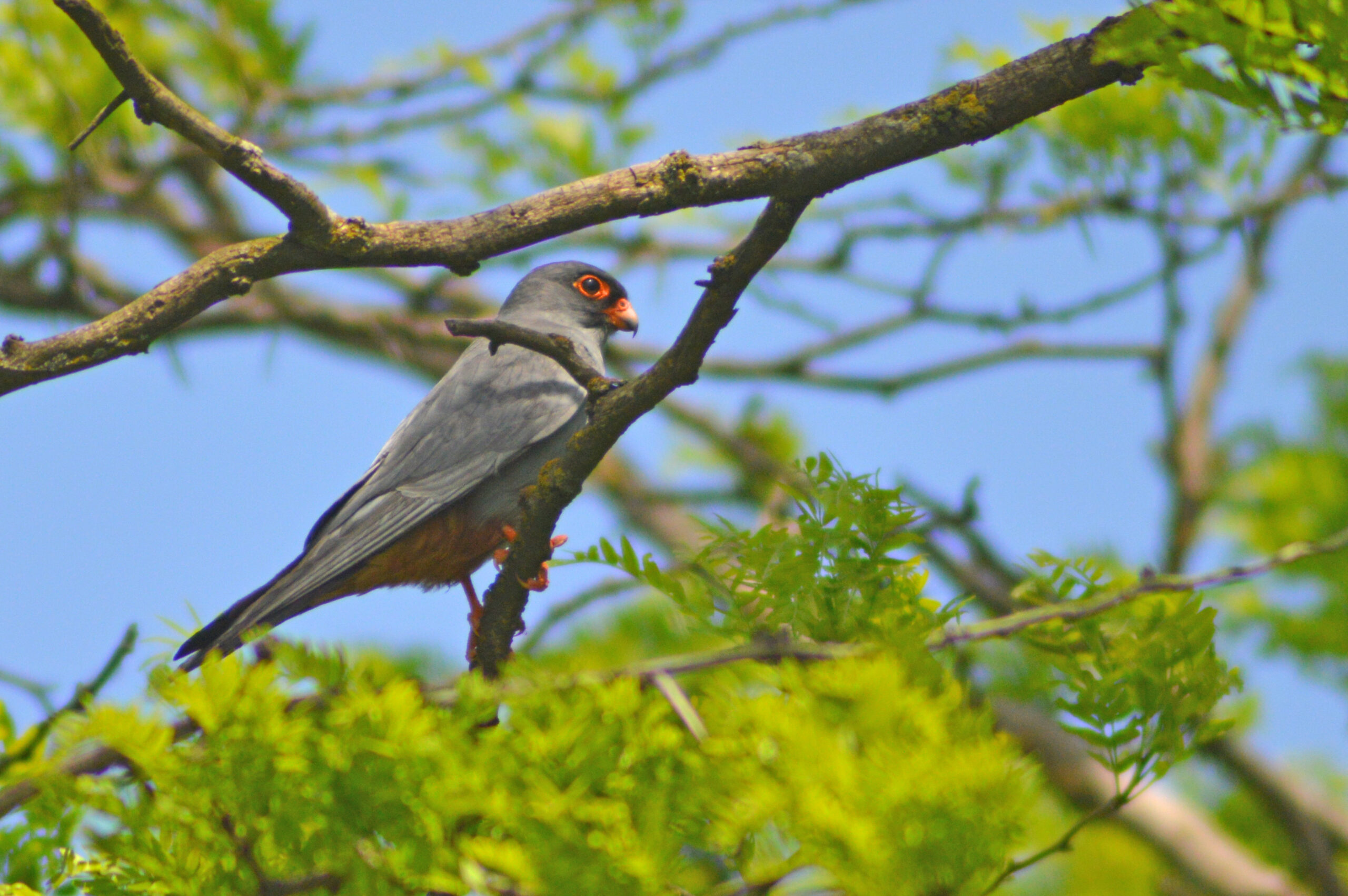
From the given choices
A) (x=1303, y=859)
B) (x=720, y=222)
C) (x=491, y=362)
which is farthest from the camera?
(x=720, y=222)

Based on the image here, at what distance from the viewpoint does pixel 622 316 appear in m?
5.71

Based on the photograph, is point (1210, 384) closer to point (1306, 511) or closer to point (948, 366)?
point (1306, 511)

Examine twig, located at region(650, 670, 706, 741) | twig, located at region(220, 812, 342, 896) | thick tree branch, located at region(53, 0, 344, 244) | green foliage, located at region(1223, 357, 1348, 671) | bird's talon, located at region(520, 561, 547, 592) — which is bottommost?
twig, located at region(220, 812, 342, 896)

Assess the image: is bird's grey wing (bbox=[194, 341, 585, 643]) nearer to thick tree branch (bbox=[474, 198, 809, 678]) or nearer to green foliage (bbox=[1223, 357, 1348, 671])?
thick tree branch (bbox=[474, 198, 809, 678])

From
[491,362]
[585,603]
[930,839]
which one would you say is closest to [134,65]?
[930,839]

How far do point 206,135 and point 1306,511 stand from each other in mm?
7471

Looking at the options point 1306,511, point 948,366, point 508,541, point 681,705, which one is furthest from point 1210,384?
point 681,705

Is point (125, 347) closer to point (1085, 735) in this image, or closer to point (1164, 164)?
point (1085, 735)

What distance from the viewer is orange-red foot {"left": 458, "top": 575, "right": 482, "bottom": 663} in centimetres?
342

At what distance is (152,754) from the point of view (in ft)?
5.74

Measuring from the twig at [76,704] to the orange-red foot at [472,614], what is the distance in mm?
1013

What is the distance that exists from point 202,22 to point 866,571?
5188 millimetres

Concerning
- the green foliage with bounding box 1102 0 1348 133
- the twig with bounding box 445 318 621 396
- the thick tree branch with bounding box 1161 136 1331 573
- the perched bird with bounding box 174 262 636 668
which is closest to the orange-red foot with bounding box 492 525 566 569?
the perched bird with bounding box 174 262 636 668

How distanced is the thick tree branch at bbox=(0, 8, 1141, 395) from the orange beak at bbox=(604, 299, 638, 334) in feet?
11.0
